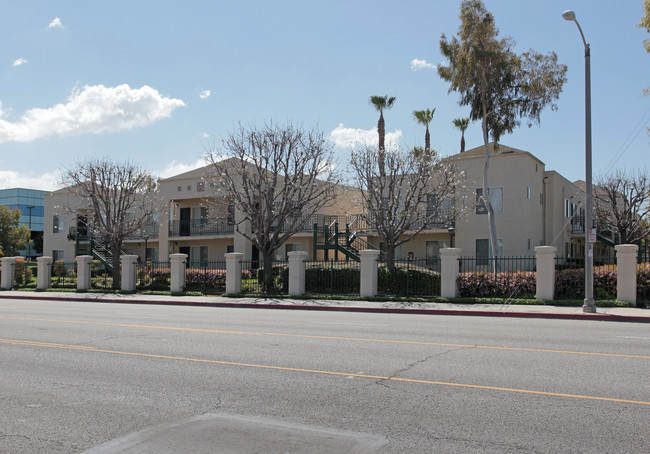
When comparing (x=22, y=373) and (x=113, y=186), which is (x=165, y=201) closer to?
(x=113, y=186)

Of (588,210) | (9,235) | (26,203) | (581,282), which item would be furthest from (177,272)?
(26,203)

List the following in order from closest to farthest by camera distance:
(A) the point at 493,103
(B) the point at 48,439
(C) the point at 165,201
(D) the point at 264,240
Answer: (B) the point at 48,439 → (D) the point at 264,240 → (A) the point at 493,103 → (C) the point at 165,201

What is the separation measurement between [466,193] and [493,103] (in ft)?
17.6

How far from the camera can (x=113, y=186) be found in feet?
113

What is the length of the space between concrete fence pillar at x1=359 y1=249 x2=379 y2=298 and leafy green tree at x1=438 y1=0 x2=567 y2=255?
703 cm

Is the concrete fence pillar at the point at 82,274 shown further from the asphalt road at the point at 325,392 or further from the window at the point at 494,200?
the window at the point at 494,200

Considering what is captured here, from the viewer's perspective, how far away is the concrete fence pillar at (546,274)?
20.5 metres

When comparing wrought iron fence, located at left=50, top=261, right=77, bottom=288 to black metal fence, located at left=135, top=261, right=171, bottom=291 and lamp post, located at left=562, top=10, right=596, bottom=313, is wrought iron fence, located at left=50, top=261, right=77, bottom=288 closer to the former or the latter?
black metal fence, located at left=135, top=261, right=171, bottom=291

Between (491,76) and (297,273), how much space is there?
46.6ft

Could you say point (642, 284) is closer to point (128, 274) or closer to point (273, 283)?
point (273, 283)

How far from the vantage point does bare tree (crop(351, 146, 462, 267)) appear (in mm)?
27000

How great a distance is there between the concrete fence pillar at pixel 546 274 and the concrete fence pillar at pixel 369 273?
21.5 feet

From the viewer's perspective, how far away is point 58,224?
161 feet

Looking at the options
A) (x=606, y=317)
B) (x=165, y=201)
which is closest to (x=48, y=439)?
(x=606, y=317)
